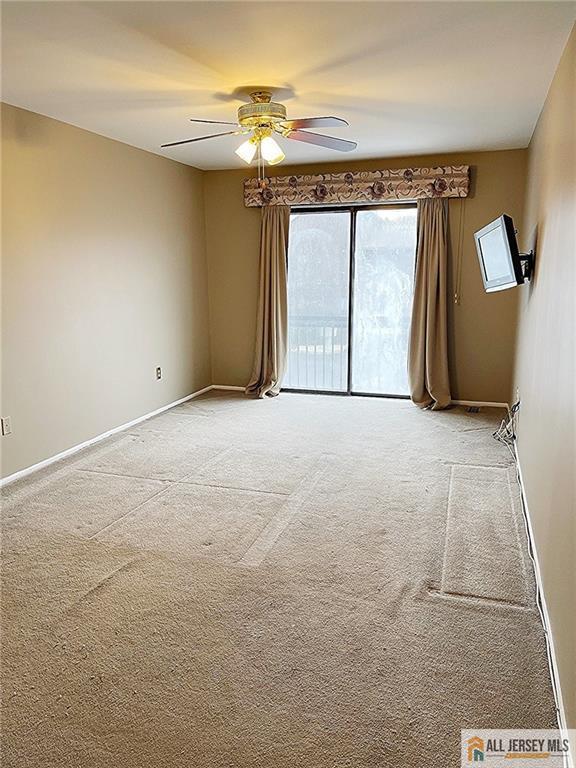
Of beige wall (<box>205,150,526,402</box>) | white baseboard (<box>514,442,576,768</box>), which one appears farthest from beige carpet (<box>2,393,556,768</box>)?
beige wall (<box>205,150,526,402</box>)

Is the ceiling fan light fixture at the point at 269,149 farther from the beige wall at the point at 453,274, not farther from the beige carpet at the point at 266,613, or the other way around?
the beige wall at the point at 453,274

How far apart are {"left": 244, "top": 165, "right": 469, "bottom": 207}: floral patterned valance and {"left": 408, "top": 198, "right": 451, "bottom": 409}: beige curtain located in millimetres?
155

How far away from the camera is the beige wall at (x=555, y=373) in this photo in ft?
6.27

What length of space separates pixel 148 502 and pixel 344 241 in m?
3.63

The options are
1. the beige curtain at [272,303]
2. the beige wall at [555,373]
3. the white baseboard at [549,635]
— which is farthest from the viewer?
the beige curtain at [272,303]

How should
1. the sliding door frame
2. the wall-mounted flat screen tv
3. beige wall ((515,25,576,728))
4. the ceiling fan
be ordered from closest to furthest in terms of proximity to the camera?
beige wall ((515,25,576,728))
the ceiling fan
the wall-mounted flat screen tv
the sliding door frame

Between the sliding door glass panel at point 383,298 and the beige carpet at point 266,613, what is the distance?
2.00m

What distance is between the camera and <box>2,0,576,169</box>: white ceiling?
91.7 inches

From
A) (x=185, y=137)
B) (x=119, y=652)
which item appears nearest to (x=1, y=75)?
(x=185, y=137)

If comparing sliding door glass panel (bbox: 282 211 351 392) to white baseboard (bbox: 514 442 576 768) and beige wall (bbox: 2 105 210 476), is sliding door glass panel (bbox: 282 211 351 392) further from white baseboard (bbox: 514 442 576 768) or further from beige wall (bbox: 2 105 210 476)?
white baseboard (bbox: 514 442 576 768)

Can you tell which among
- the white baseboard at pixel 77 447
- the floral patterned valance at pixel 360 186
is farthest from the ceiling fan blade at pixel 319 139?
the white baseboard at pixel 77 447

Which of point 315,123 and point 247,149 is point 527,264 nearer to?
point 315,123

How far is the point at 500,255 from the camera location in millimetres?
3727

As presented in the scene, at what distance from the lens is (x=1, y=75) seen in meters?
3.06
